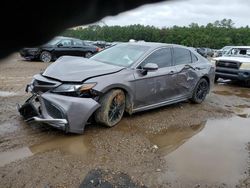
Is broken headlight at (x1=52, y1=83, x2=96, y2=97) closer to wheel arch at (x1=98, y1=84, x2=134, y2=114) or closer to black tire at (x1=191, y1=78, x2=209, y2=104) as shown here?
wheel arch at (x1=98, y1=84, x2=134, y2=114)

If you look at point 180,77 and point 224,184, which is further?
point 180,77

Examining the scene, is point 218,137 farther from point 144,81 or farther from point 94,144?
point 94,144

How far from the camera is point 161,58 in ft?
23.5

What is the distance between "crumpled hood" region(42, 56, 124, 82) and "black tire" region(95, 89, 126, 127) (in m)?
0.41

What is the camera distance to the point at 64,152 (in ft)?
15.9

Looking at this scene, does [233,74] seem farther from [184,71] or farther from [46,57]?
[46,57]

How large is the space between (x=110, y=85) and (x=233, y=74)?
7.53 metres

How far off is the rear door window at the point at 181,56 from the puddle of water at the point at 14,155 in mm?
3888

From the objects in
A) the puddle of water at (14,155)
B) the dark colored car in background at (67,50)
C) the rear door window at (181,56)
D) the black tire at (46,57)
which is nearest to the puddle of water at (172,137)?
the rear door window at (181,56)

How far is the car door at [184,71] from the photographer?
7414 millimetres

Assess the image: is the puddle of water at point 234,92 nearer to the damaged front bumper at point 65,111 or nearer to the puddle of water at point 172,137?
the puddle of water at point 172,137

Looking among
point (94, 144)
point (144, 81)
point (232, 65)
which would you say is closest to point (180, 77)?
point (144, 81)

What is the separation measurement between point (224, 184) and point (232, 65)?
8.68 meters

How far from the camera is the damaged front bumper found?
17.1 ft
